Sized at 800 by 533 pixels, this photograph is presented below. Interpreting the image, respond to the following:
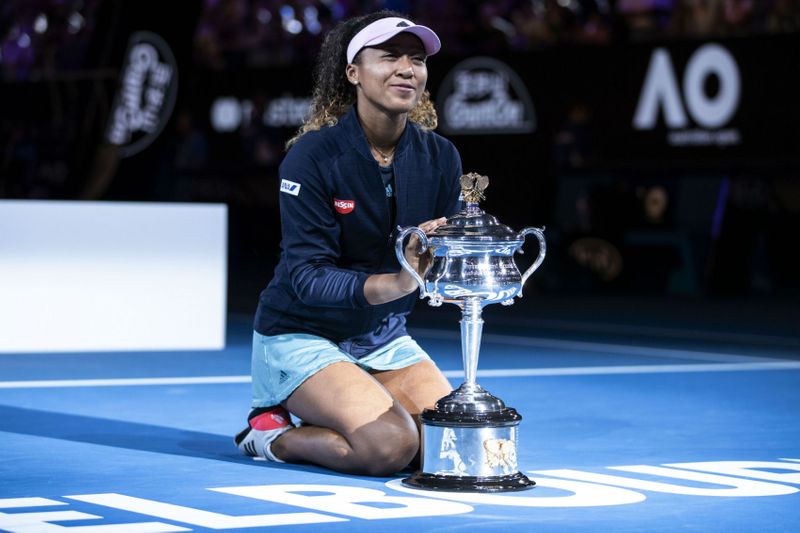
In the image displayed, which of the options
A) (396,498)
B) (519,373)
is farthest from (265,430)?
(519,373)

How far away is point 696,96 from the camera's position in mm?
13258

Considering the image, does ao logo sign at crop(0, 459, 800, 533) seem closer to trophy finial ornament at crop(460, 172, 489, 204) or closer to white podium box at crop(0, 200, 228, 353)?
trophy finial ornament at crop(460, 172, 489, 204)

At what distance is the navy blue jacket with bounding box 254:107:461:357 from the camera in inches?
192

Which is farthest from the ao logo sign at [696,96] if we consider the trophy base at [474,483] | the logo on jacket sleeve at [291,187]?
the trophy base at [474,483]

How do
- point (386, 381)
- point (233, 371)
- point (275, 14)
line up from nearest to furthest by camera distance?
point (386, 381) < point (233, 371) < point (275, 14)

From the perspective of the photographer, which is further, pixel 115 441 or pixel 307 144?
pixel 115 441

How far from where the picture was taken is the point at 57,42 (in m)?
18.3

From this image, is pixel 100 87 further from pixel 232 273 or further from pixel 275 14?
pixel 232 273

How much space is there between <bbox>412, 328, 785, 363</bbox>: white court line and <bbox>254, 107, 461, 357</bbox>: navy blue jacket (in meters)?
4.63

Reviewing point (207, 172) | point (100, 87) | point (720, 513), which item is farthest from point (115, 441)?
point (207, 172)

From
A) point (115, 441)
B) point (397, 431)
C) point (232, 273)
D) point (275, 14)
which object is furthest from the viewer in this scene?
point (232, 273)

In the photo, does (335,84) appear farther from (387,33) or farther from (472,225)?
(472,225)

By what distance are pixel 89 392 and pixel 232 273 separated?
1196cm

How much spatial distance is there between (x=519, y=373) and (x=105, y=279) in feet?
9.06
